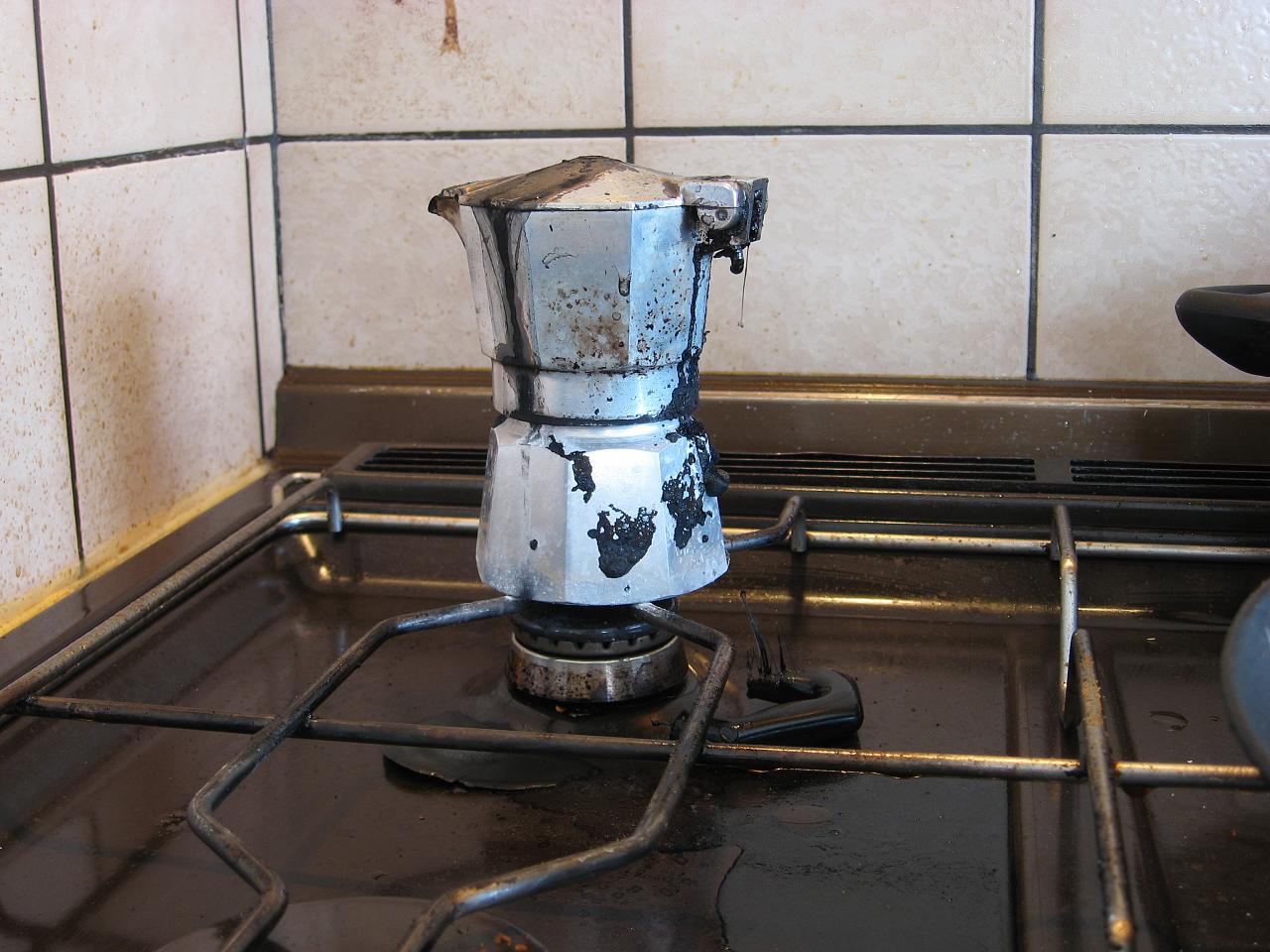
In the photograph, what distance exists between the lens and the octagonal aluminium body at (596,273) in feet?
1.66

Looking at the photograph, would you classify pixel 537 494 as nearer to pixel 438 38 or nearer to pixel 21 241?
pixel 21 241

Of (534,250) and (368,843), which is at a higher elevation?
(534,250)

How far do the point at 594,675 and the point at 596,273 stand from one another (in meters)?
0.18

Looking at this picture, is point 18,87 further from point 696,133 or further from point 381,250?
point 696,133

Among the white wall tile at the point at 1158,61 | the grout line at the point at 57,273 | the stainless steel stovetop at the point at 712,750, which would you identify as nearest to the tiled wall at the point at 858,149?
the white wall tile at the point at 1158,61

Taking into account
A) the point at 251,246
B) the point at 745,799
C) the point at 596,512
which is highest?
the point at 251,246

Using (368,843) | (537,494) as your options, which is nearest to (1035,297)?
Answer: (537,494)

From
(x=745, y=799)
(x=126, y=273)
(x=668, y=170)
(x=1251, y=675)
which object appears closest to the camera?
(x=1251, y=675)

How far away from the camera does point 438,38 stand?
834 millimetres

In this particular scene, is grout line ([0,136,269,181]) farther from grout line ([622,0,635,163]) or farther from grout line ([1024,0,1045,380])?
grout line ([1024,0,1045,380])

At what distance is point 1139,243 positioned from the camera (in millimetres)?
784

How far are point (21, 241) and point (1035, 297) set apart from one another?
0.57m

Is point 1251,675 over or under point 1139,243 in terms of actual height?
under

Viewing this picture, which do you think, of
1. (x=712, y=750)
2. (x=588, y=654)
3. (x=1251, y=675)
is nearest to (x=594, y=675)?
(x=588, y=654)
